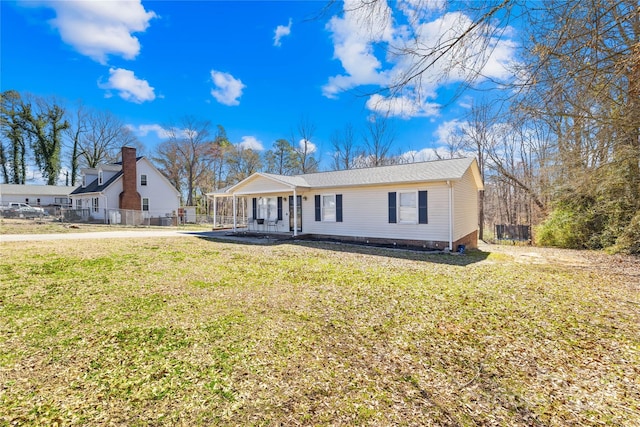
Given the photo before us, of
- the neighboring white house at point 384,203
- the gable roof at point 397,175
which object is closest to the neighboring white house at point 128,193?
the neighboring white house at point 384,203

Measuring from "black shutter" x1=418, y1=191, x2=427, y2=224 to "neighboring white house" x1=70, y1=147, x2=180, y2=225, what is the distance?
72.8 feet

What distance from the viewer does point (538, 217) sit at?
60.2 feet

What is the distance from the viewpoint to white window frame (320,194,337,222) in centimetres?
1359

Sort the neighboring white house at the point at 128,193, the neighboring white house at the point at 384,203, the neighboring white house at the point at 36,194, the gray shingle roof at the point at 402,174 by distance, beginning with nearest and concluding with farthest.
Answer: the gray shingle roof at the point at 402,174 → the neighboring white house at the point at 384,203 → the neighboring white house at the point at 128,193 → the neighboring white house at the point at 36,194

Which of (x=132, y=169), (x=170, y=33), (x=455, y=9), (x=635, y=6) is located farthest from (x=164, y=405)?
(x=132, y=169)

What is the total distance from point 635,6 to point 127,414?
5769 millimetres

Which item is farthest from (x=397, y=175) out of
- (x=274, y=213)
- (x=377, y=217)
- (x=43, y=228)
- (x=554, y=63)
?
(x=43, y=228)

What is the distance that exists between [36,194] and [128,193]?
63.0ft

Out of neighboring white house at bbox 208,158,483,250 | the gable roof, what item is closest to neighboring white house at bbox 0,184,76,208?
neighboring white house at bbox 208,158,483,250

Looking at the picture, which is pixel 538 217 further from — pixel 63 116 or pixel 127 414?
pixel 63 116

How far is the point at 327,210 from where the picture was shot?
13859 millimetres

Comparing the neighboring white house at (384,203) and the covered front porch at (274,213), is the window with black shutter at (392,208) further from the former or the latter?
the covered front porch at (274,213)

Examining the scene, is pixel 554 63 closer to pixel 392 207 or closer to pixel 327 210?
pixel 392 207

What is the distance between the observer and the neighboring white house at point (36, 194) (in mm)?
32438
